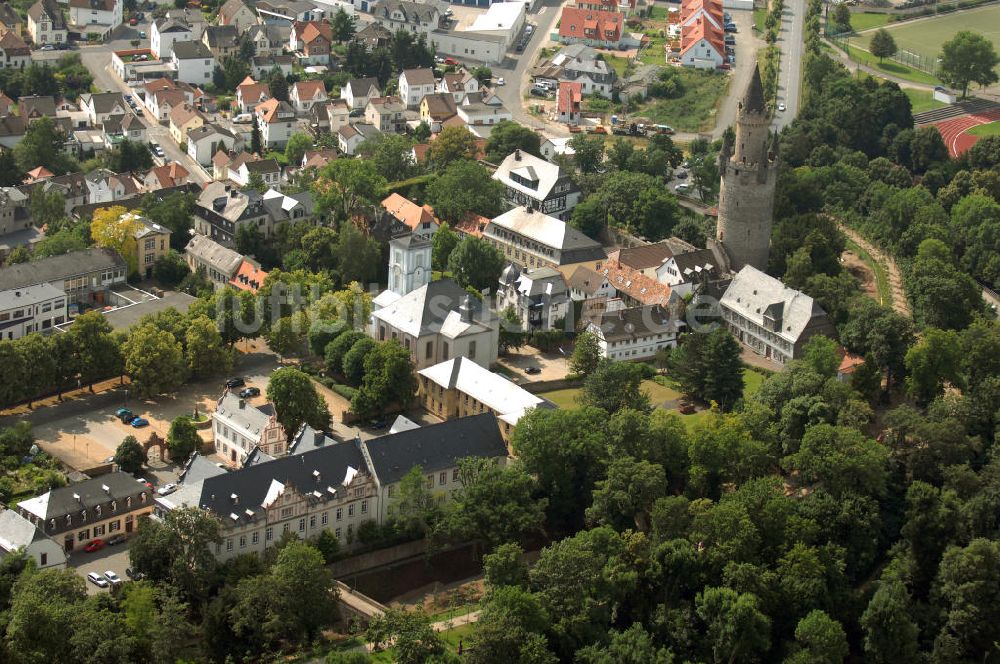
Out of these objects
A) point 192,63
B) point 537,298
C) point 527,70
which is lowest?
point 527,70

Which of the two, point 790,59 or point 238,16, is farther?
point 790,59

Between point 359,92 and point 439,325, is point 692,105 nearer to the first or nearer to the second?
point 359,92

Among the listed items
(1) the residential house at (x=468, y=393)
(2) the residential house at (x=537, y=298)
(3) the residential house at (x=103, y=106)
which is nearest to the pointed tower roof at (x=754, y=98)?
(2) the residential house at (x=537, y=298)

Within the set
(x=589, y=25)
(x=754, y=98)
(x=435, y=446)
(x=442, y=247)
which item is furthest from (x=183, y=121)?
(x=435, y=446)

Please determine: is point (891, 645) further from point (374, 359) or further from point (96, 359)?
point (96, 359)

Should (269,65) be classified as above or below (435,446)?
below

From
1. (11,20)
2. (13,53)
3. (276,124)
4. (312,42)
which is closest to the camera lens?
(276,124)

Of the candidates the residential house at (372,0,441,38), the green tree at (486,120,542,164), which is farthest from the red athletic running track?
the residential house at (372,0,441,38)
